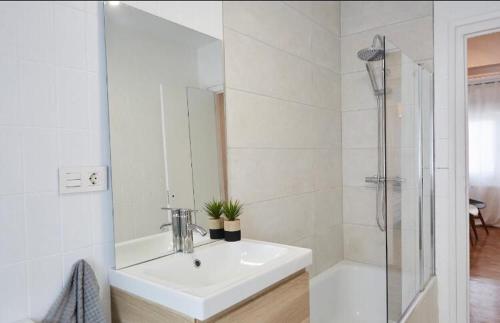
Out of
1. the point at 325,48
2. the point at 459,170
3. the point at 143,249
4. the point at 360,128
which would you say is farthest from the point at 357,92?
the point at 143,249

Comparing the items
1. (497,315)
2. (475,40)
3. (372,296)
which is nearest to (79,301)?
(372,296)

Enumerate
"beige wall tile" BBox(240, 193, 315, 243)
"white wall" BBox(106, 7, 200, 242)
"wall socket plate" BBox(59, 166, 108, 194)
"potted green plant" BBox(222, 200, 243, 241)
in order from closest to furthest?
1. "wall socket plate" BBox(59, 166, 108, 194)
2. "white wall" BBox(106, 7, 200, 242)
3. "potted green plant" BBox(222, 200, 243, 241)
4. "beige wall tile" BBox(240, 193, 315, 243)

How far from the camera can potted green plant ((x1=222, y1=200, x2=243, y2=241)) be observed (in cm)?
141

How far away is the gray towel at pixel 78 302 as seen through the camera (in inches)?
38.4

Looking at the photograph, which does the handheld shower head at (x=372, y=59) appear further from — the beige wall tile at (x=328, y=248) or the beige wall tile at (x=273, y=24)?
the beige wall tile at (x=328, y=248)

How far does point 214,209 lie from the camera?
1452mm

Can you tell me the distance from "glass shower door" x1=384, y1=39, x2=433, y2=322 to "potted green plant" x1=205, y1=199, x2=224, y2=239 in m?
0.72

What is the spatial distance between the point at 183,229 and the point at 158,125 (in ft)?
1.28

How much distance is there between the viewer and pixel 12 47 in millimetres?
912

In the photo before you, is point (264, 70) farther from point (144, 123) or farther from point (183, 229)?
point (183, 229)

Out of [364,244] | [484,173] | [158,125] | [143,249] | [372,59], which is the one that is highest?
[372,59]

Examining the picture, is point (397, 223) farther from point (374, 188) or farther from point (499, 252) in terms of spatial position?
point (499, 252)

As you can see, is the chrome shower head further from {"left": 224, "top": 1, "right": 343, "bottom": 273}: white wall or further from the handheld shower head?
{"left": 224, "top": 1, "right": 343, "bottom": 273}: white wall

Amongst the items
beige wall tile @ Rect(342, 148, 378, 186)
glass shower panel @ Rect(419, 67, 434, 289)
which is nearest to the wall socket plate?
glass shower panel @ Rect(419, 67, 434, 289)
